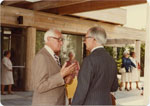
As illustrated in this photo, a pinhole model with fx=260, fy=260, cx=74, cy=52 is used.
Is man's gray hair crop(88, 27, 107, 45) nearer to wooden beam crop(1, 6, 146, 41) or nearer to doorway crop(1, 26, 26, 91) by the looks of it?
wooden beam crop(1, 6, 146, 41)

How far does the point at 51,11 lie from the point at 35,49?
177 centimetres

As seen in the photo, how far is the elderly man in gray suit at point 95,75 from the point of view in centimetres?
243

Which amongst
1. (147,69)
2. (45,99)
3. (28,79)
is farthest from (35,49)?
(45,99)

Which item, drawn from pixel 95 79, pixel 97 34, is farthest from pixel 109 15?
pixel 95 79

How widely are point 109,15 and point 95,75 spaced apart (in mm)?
11462

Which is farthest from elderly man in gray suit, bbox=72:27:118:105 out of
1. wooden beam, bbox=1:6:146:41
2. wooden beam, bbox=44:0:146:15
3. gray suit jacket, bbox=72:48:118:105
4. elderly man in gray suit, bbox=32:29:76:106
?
wooden beam, bbox=1:6:146:41

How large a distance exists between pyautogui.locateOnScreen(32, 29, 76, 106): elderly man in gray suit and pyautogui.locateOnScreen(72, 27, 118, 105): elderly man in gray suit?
0.26 meters

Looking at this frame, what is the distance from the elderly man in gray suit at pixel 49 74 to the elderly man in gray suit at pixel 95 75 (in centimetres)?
26

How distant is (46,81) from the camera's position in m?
2.58

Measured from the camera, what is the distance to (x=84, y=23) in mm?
12656

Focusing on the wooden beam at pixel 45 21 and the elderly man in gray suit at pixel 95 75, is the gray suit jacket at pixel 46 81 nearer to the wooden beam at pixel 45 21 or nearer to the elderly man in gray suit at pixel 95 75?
the elderly man in gray suit at pixel 95 75

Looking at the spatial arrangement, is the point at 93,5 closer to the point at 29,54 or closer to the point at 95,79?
the point at 29,54

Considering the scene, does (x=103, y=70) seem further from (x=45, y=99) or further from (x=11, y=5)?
(x=11, y=5)

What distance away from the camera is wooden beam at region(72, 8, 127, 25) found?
40.5ft
